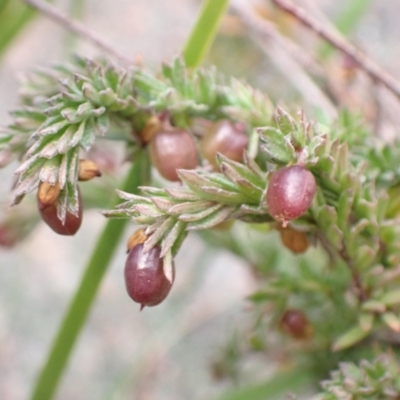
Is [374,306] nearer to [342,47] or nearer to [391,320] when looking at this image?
[391,320]

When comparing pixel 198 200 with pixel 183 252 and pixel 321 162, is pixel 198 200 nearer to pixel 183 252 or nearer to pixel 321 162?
pixel 321 162

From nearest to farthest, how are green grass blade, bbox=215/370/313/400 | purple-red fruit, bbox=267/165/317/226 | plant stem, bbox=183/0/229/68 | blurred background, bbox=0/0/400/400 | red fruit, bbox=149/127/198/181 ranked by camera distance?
purple-red fruit, bbox=267/165/317/226, red fruit, bbox=149/127/198/181, plant stem, bbox=183/0/229/68, green grass blade, bbox=215/370/313/400, blurred background, bbox=0/0/400/400

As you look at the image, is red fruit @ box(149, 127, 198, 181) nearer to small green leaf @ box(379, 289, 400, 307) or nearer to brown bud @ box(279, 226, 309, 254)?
brown bud @ box(279, 226, 309, 254)

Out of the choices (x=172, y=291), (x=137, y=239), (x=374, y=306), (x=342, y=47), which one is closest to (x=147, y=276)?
(x=137, y=239)

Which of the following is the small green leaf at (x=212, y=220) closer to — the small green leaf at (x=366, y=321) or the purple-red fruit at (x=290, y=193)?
the purple-red fruit at (x=290, y=193)

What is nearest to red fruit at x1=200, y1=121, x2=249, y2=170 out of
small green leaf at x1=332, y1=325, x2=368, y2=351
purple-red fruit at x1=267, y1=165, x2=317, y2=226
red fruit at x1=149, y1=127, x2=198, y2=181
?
red fruit at x1=149, y1=127, x2=198, y2=181

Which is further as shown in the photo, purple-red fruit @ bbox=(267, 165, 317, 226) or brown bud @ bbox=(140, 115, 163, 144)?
brown bud @ bbox=(140, 115, 163, 144)

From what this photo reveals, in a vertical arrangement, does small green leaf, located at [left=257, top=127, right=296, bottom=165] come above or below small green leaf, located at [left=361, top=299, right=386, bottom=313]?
above
